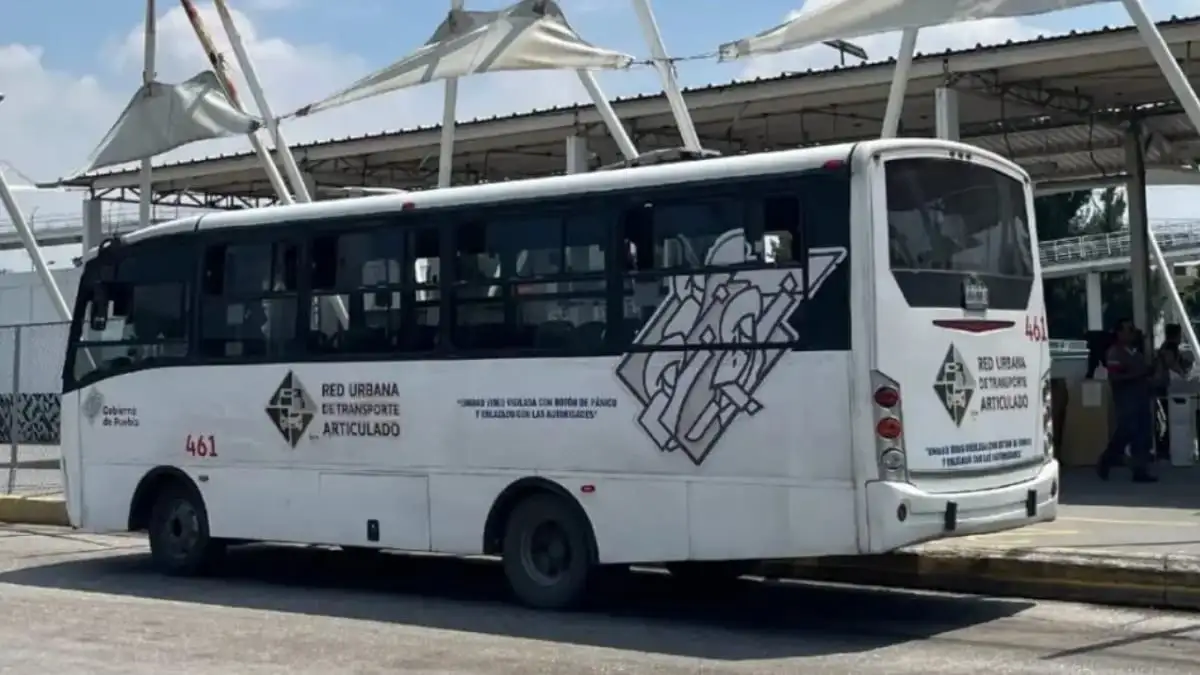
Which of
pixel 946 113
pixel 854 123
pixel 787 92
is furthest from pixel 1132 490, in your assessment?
pixel 854 123

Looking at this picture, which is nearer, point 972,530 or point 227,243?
point 972,530

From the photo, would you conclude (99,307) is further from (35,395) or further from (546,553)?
(35,395)

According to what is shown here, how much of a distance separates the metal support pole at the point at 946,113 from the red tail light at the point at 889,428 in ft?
37.5

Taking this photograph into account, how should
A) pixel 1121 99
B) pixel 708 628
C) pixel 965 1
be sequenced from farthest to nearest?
1. pixel 1121 99
2. pixel 965 1
3. pixel 708 628

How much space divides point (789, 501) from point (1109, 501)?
24.8 feet

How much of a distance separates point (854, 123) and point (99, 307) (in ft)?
47.7

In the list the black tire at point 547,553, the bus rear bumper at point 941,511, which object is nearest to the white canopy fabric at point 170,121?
the black tire at point 547,553

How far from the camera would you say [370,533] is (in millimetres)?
Answer: 13016

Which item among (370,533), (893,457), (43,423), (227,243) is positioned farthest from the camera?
(43,423)

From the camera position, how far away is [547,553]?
12164 mm

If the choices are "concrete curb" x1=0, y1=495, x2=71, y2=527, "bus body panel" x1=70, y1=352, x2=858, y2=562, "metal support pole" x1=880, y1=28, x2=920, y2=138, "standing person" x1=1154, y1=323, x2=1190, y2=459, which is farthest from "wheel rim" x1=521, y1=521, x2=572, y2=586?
"standing person" x1=1154, y1=323, x2=1190, y2=459

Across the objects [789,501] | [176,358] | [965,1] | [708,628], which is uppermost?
[965,1]

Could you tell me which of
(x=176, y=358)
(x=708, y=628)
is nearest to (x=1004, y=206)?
(x=708, y=628)

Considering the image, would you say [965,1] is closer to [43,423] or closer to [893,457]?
[893,457]
